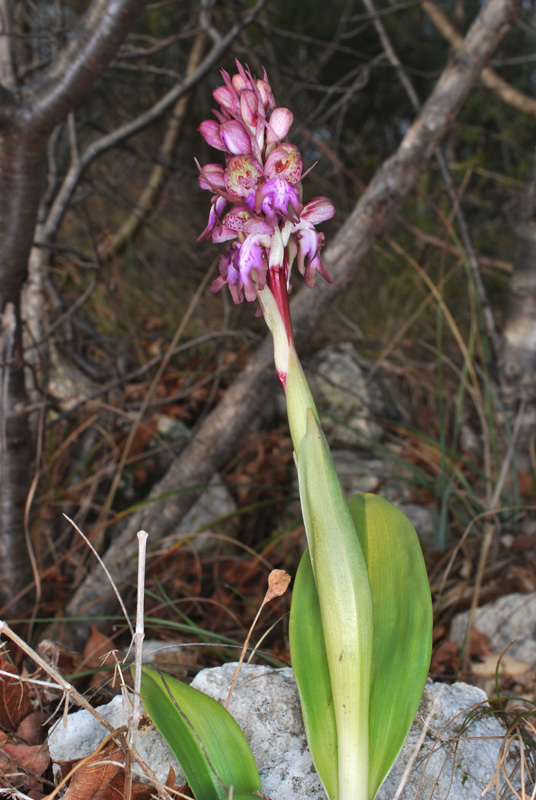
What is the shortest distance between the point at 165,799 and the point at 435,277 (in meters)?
3.57

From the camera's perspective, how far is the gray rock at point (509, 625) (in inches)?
67.7

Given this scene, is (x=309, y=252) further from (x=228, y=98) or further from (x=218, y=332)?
(x=218, y=332)

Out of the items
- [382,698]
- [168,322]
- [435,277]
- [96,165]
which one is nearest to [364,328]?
[435,277]

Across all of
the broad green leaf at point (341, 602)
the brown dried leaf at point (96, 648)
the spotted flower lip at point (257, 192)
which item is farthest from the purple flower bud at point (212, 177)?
the brown dried leaf at point (96, 648)

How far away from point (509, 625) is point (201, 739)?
1162 mm

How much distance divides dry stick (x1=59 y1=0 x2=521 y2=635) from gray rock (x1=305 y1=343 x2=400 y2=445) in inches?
32.2

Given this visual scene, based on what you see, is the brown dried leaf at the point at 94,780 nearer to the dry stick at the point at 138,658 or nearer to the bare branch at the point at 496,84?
the dry stick at the point at 138,658

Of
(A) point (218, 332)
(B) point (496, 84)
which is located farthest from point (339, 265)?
(B) point (496, 84)

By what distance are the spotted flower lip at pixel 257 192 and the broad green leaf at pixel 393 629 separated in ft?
1.51

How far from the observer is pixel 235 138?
3.04ft

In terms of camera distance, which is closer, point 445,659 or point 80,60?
point 80,60

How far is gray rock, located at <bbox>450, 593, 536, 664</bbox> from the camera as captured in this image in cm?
172

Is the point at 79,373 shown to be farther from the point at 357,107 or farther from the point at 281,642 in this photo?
the point at 357,107

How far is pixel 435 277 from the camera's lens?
3936mm
